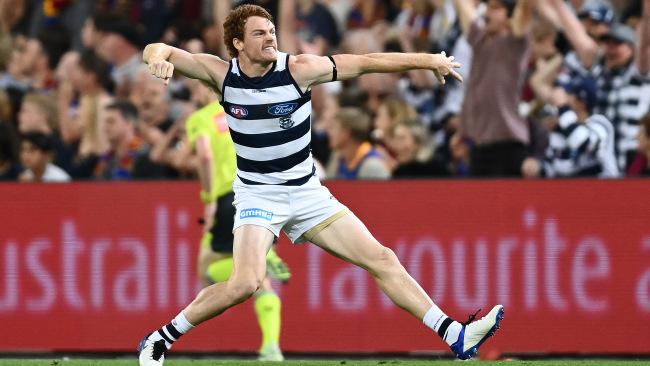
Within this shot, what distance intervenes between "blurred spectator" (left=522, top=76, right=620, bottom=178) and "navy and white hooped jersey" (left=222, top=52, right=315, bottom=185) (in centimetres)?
423

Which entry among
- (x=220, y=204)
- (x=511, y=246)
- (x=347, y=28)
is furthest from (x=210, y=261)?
(x=347, y=28)

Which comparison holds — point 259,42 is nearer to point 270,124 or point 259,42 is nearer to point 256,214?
point 270,124

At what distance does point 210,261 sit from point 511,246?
2483 mm

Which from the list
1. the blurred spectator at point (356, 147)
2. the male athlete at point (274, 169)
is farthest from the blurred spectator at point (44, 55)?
the male athlete at point (274, 169)

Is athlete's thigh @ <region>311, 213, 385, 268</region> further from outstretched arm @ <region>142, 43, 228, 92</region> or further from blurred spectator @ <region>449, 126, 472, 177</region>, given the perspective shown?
blurred spectator @ <region>449, 126, 472, 177</region>

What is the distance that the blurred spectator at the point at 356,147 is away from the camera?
14414 millimetres

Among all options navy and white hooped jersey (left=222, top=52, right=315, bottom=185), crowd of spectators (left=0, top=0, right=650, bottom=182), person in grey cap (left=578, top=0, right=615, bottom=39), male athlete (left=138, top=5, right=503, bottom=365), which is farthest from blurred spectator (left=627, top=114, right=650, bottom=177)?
navy and white hooped jersey (left=222, top=52, right=315, bottom=185)

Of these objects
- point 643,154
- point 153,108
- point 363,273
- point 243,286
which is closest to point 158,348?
point 243,286

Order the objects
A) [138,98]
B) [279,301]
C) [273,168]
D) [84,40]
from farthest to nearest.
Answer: [84,40] < [138,98] < [279,301] < [273,168]

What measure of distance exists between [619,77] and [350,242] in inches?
207

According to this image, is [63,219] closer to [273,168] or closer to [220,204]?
[220,204]

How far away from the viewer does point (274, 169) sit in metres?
10.3

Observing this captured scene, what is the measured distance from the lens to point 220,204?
1291cm

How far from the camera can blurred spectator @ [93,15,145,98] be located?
58.2 feet
